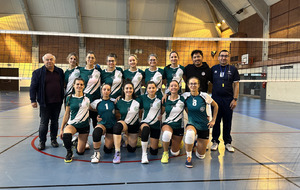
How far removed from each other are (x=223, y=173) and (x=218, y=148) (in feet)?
4.06

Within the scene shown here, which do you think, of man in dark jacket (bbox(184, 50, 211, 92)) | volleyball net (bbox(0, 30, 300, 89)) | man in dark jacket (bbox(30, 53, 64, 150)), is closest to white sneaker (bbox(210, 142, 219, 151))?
man in dark jacket (bbox(184, 50, 211, 92))

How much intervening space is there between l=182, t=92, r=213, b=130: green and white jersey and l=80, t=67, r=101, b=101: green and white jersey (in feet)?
5.49

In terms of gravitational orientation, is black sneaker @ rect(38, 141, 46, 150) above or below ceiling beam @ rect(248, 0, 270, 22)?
below

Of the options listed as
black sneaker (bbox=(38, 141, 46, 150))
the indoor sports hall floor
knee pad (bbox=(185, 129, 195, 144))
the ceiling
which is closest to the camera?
the indoor sports hall floor

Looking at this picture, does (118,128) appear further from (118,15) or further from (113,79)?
Answer: (118,15)

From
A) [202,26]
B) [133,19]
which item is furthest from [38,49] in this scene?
[202,26]

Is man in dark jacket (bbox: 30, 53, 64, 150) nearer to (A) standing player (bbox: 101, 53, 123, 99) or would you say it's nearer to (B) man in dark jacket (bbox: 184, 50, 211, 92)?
(A) standing player (bbox: 101, 53, 123, 99)

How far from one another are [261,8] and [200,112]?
15645 millimetres

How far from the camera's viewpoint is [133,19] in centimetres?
1942

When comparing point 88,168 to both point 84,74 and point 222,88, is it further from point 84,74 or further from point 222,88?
point 222,88

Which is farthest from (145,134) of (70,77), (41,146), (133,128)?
(41,146)

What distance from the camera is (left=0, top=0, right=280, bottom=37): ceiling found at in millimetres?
18031

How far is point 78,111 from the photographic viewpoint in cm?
359

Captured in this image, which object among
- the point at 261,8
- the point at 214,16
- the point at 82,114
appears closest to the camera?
the point at 82,114
